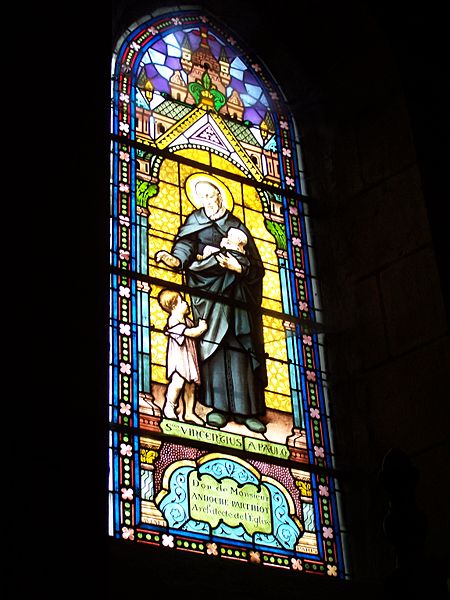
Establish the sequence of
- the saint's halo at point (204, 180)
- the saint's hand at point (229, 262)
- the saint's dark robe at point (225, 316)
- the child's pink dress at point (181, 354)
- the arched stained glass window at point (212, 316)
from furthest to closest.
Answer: the saint's halo at point (204, 180) → the saint's hand at point (229, 262) → the saint's dark robe at point (225, 316) → the child's pink dress at point (181, 354) → the arched stained glass window at point (212, 316)

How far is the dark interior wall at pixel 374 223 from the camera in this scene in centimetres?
701

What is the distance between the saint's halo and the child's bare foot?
4.31 ft

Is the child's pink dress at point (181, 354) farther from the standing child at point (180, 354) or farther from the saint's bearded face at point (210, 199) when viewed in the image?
the saint's bearded face at point (210, 199)

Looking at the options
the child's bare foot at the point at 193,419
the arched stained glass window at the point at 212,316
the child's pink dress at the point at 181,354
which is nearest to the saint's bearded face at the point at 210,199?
the arched stained glass window at the point at 212,316

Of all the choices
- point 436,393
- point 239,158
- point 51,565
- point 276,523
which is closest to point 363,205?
point 239,158

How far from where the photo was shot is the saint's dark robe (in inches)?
276

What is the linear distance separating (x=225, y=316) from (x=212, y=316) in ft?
0.27

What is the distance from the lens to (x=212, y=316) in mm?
7195

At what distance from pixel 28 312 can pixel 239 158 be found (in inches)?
104

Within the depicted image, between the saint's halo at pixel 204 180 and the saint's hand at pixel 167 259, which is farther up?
the saint's halo at pixel 204 180

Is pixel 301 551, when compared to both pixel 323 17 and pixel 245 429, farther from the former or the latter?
pixel 323 17

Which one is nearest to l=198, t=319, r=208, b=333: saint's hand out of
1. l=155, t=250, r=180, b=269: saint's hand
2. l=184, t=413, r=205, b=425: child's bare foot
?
l=155, t=250, r=180, b=269: saint's hand

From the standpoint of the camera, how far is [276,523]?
670 centimetres

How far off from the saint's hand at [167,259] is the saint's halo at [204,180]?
44cm
